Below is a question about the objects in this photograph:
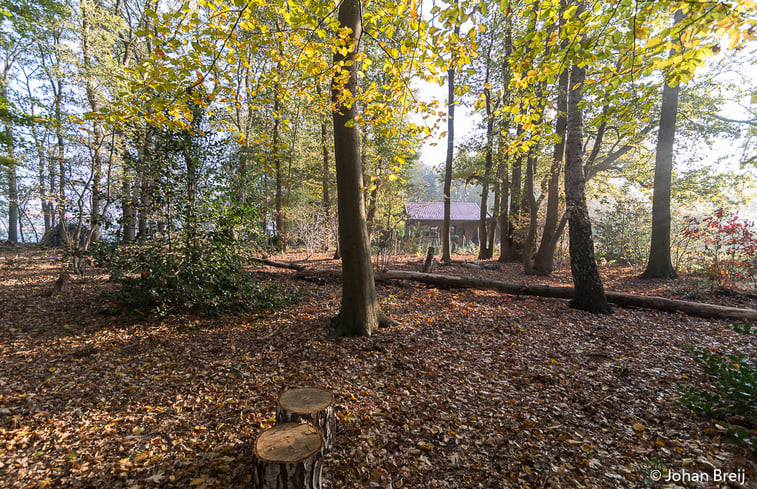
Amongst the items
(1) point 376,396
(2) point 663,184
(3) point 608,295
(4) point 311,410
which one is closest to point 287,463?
(4) point 311,410

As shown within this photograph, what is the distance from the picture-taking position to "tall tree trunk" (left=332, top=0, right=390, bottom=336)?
170 inches

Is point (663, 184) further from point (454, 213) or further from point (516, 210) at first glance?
point (454, 213)

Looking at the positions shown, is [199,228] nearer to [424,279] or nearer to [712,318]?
[424,279]

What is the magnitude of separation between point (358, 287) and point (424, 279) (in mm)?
3728

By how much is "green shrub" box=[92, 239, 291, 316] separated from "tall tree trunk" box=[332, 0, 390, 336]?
238 cm

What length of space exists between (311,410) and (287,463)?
1.69 feet

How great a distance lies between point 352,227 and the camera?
4438 mm

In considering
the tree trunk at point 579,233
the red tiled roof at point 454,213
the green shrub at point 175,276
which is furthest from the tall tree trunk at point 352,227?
the red tiled roof at point 454,213

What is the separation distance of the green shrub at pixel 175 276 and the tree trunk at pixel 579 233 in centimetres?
655

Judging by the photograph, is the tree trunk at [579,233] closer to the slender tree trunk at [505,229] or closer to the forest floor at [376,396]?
the forest floor at [376,396]

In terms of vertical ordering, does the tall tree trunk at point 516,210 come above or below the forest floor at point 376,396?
above

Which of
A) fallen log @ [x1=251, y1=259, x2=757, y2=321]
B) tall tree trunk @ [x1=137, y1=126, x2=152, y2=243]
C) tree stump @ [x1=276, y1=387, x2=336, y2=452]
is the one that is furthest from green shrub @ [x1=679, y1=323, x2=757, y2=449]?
tall tree trunk @ [x1=137, y1=126, x2=152, y2=243]

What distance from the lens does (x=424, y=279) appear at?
310 inches

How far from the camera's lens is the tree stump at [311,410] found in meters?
2.31
